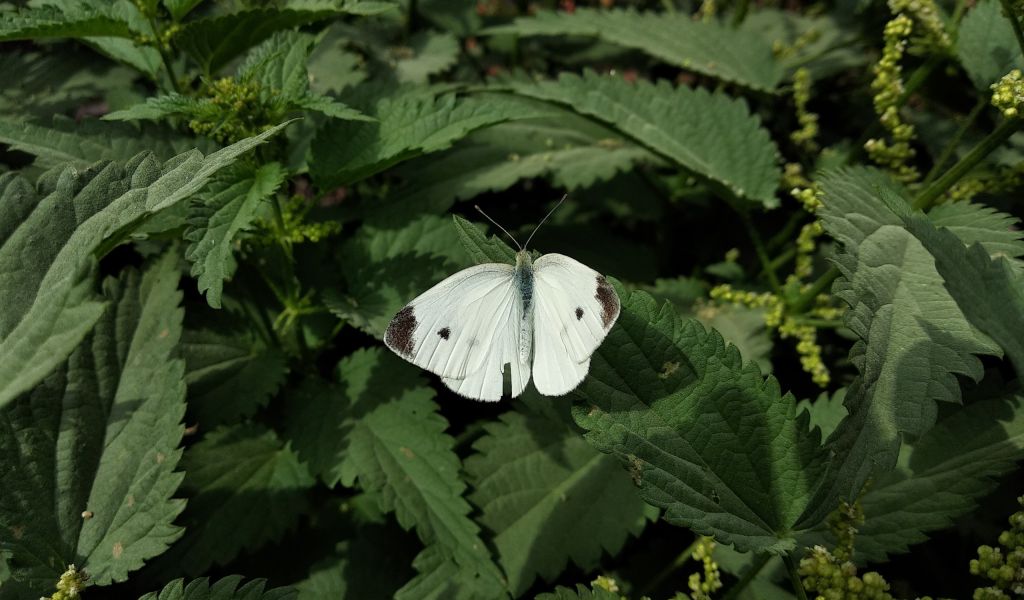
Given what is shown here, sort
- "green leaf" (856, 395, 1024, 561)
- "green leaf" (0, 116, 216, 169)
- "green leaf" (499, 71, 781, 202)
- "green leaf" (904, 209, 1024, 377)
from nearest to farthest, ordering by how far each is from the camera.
Result: "green leaf" (904, 209, 1024, 377) → "green leaf" (856, 395, 1024, 561) → "green leaf" (0, 116, 216, 169) → "green leaf" (499, 71, 781, 202)

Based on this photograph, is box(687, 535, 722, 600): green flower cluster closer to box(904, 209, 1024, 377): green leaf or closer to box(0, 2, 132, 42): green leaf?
box(904, 209, 1024, 377): green leaf

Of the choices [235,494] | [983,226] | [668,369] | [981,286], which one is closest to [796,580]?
[668,369]

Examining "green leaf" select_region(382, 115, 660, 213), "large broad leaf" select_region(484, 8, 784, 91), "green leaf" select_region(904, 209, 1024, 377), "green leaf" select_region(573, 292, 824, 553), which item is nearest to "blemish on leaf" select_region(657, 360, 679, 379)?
"green leaf" select_region(573, 292, 824, 553)

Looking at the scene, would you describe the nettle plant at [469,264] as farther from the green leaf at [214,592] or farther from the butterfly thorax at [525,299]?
the butterfly thorax at [525,299]

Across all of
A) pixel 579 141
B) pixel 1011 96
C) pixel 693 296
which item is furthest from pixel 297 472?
pixel 1011 96

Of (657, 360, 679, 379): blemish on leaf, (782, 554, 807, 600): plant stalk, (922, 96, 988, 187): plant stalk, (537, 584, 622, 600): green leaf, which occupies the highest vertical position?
(922, 96, 988, 187): plant stalk

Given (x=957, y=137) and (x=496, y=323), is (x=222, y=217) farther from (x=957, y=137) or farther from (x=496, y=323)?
(x=957, y=137)

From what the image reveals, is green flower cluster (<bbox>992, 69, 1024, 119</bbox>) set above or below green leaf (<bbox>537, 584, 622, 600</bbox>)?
above

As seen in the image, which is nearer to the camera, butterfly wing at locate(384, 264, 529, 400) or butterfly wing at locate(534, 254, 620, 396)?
butterfly wing at locate(534, 254, 620, 396)
